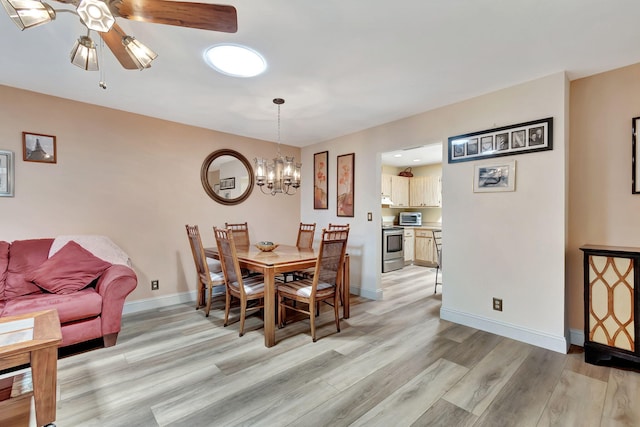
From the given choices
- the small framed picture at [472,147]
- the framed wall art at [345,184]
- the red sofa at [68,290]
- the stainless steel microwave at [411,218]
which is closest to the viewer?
the red sofa at [68,290]

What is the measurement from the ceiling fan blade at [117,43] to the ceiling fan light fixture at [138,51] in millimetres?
42

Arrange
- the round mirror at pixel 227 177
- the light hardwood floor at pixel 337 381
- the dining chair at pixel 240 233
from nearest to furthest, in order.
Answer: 1. the light hardwood floor at pixel 337 381
2. the round mirror at pixel 227 177
3. the dining chair at pixel 240 233

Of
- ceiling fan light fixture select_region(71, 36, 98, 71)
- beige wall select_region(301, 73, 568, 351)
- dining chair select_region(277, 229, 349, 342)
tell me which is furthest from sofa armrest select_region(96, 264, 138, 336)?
beige wall select_region(301, 73, 568, 351)

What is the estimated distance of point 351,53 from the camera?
7.11 ft

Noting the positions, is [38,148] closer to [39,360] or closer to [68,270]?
[68,270]

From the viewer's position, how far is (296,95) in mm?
2951

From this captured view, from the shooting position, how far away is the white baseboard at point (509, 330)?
2.47 meters

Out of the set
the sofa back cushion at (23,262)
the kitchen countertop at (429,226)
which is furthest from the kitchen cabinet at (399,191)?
the sofa back cushion at (23,262)

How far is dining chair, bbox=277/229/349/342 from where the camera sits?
2.74m

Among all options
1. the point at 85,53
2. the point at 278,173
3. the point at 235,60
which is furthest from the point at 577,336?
the point at 85,53

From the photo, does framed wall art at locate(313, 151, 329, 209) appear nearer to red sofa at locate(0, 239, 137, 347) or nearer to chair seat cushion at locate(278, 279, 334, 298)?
chair seat cushion at locate(278, 279, 334, 298)

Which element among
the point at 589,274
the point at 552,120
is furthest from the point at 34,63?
the point at 589,274

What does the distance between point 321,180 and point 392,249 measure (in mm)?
2286

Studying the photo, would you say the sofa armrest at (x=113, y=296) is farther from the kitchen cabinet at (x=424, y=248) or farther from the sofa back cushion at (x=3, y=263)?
the kitchen cabinet at (x=424, y=248)
